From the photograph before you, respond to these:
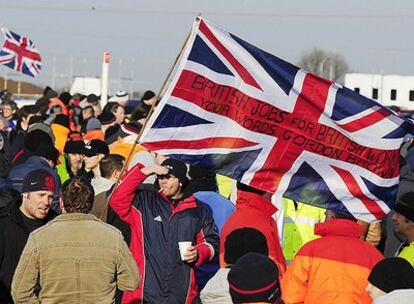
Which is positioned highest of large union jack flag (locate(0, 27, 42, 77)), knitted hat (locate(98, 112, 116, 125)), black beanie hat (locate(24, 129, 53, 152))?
black beanie hat (locate(24, 129, 53, 152))

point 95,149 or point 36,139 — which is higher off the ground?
point 95,149

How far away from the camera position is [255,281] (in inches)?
193

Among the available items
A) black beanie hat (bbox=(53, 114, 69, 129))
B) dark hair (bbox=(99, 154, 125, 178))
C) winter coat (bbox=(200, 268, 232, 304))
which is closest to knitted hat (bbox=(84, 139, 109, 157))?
dark hair (bbox=(99, 154, 125, 178))

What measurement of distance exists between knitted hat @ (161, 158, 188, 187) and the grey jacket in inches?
62.2

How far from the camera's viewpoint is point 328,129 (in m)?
7.63

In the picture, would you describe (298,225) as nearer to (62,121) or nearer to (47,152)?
(47,152)

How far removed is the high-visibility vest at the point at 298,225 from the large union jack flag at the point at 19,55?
19259mm

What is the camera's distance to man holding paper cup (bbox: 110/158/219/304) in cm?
791

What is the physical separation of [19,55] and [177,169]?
20965 mm

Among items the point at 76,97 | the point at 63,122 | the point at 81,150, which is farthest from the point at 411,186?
the point at 76,97

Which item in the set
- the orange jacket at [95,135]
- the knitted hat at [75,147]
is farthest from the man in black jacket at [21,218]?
the orange jacket at [95,135]

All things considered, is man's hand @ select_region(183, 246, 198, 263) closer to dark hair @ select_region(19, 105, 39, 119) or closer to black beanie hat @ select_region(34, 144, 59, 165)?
black beanie hat @ select_region(34, 144, 59, 165)

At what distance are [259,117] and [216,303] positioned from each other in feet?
6.25

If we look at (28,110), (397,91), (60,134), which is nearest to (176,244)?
(60,134)
